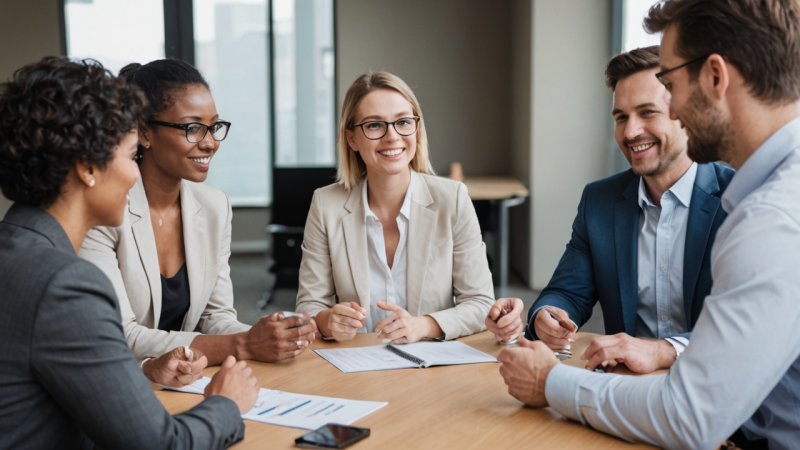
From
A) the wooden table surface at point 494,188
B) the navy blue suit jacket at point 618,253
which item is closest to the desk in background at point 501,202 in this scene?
the wooden table surface at point 494,188

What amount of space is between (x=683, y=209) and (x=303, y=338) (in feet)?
3.92

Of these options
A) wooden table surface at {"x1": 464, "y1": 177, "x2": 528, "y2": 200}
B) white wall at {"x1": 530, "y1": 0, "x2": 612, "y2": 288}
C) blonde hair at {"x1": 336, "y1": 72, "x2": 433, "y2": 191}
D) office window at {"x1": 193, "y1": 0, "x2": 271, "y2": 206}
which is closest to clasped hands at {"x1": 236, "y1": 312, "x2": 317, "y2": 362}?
blonde hair at {"x1": 336, "y1": 72, "x2": 433, "y2": 191}

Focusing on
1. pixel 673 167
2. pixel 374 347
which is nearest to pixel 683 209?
pixel 673 167

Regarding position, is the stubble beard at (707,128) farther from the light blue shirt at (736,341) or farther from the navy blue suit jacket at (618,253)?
the navy blue suit jacket at (618,253)

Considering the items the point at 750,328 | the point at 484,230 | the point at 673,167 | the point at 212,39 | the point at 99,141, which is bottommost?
the point at 484,230

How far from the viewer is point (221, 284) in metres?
2.60

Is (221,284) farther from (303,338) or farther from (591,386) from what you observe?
(591,386)

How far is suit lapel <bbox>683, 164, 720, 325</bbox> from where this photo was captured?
2.34 metres

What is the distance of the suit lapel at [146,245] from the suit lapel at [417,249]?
2.62 ft

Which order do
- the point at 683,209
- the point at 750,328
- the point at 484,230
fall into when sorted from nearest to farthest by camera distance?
1. the point at 750,328
2. the point at 683,209
3. the point at 484,230

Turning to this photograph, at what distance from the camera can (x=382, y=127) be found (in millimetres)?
2748

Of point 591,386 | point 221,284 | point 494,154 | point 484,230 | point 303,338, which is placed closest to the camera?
point 591,386

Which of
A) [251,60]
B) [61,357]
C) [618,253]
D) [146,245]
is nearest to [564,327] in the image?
[618,253]

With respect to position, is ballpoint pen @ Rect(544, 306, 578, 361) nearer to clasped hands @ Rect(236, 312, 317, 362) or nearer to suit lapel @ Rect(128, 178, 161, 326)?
clasped hands @ Rect(236, 312, 317, 362)
